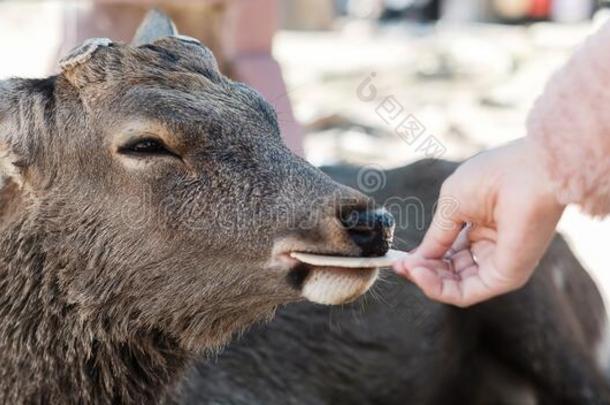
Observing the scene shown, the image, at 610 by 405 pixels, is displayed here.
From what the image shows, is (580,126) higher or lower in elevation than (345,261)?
higher

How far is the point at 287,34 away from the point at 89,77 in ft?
54.3

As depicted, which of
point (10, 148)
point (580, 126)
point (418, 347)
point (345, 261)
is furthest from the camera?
point (418, 347)

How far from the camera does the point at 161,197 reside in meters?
3.83

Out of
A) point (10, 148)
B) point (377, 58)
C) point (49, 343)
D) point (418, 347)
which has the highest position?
point (10, 148)

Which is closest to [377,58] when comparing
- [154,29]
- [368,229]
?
[154,29]

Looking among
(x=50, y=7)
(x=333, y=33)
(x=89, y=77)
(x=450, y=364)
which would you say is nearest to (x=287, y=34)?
(x=333, y=33)

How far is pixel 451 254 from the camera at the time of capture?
13.3 feet

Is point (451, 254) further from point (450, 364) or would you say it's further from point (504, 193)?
point (450, 364)

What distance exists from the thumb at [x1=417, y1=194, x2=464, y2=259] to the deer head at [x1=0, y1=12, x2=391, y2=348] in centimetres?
26

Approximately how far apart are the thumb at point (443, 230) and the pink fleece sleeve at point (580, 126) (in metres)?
0.66

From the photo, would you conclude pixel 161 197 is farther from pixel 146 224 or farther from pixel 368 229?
pixel 368 229

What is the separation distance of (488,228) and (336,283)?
546 millimetres

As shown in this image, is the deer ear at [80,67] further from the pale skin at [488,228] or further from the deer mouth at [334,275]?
the pale skin at [488,228]

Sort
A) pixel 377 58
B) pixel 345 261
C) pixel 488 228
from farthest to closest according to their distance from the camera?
pixel 377 58 → pixel 488 228 → pixel 345 261
